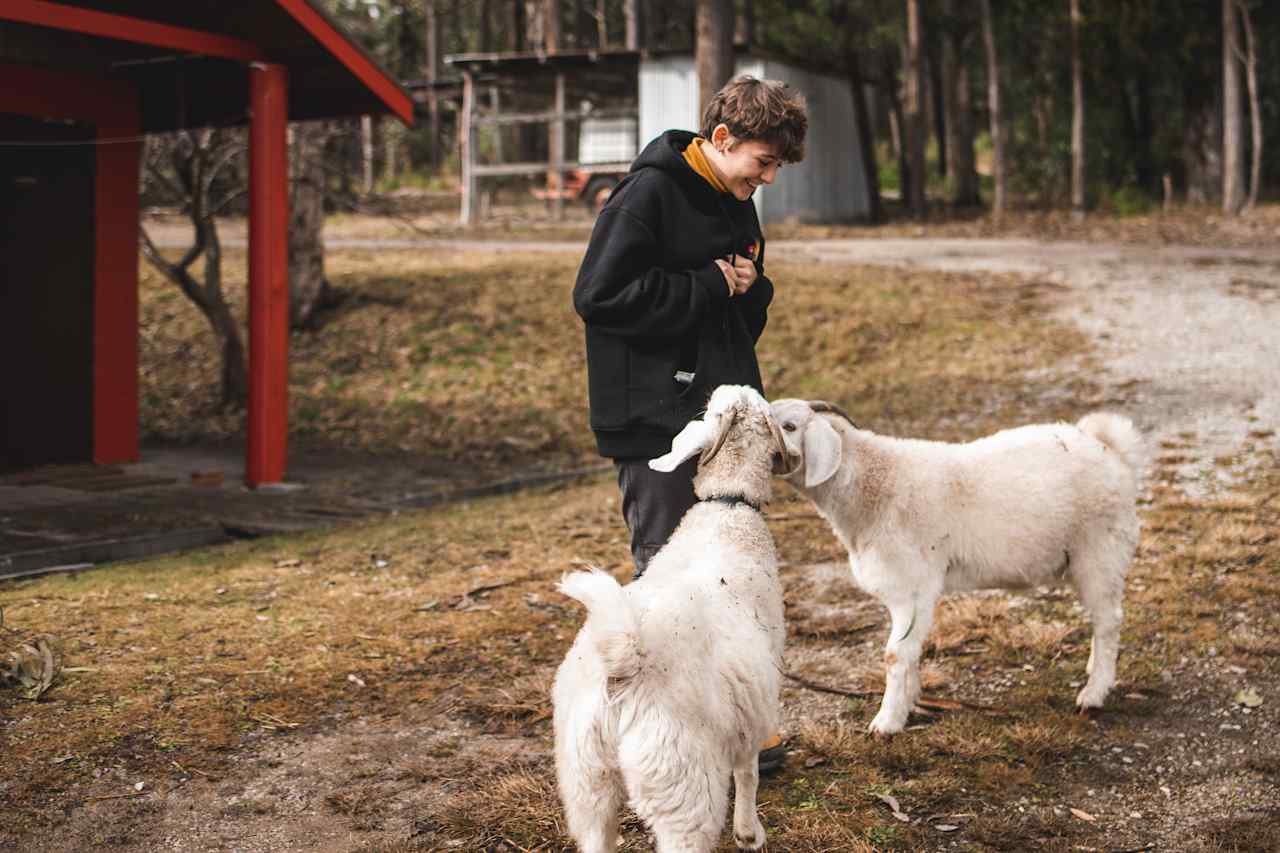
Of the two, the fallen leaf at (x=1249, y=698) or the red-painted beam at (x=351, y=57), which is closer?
the fallen leaf at (x=1249, y=698)

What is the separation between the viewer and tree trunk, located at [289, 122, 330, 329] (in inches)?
585

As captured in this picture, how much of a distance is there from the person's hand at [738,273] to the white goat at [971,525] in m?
0.93

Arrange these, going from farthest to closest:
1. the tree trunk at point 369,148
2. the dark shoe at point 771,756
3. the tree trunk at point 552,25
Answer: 1. the tree trunk at point 552,25
2. the tree trunk at point 369,148
3. the dark shoe at point 771,756

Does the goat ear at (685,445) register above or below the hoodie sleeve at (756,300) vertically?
below

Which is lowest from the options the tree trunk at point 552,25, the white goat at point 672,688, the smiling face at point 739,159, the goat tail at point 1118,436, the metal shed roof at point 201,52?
the white goat at point 672,688

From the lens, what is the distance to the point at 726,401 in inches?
153

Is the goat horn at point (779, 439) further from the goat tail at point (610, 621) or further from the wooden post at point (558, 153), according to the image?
the wooden post at point (558, 153)

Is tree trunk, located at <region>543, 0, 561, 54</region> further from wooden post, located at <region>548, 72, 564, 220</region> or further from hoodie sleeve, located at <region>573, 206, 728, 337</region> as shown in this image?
hoodie sleeve, located at <region>573, 206, 728, 337</region>

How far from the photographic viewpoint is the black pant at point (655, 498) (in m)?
4.08

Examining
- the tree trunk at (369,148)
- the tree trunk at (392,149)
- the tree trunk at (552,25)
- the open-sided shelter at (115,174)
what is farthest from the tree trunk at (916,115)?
the open-sided shelter at (115,174)

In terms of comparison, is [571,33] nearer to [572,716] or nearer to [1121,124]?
[1121,124]

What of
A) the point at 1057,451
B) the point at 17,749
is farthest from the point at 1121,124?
the point at 17,749

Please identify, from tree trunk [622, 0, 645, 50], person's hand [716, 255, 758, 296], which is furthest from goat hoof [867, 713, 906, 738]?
tree trunk [622, 0, 645, 50]

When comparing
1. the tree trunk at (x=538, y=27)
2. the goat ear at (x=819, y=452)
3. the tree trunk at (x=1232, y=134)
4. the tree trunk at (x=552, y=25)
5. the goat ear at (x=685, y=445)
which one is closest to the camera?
the goat ear at (x=685, y=445)
